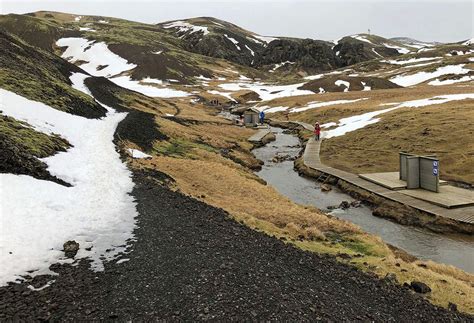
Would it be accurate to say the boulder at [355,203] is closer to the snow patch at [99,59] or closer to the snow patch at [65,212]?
the snow patch at [65,212]

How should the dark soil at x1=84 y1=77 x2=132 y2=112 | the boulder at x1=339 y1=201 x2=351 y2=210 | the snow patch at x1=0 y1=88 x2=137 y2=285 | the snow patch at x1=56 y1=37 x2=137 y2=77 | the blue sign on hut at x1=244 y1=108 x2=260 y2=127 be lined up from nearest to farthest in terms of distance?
the snow patch at x1=0 y1=88 x2=137 y2=285
the boulder at x1=339 y1=201 x2=351 y2=210
the dark soil at x1=84 y1=77 x2=132 y2=112
the blue sign on hut at x1=244 y1=108 x2=260 y2=127
the snow patch at x1=56 y1=37 x2=137 y2=77

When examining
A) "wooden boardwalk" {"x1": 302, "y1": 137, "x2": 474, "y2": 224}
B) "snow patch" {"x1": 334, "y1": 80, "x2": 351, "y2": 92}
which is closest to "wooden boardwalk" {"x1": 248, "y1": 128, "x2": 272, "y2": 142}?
"wooden boardwalk" {"x1": 302, "y1": 137, "x2": 474, "y2": 224}

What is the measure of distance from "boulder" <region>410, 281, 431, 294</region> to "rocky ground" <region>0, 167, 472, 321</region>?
0.65 m

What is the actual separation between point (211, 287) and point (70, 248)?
17.8 ft

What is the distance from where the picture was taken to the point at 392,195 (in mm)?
32469

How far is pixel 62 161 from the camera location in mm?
24000

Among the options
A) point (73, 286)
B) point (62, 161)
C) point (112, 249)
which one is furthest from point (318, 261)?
point (62, 161)

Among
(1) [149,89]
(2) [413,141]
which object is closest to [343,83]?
(1) [149,89]

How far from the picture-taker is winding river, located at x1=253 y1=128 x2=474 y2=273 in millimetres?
23544

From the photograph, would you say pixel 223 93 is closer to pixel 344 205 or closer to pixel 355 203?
pixel 355 203

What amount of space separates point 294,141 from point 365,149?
1710cm

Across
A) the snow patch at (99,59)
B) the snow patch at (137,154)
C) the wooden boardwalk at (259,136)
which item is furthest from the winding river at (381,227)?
the snow patch at (99,59)

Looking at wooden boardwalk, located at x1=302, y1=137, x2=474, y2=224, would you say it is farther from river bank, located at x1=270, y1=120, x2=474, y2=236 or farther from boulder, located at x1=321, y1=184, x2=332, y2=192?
boulder, located at x1=321, y1=184, x2=332, y2=192

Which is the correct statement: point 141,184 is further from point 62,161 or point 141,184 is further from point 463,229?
point 463,229
